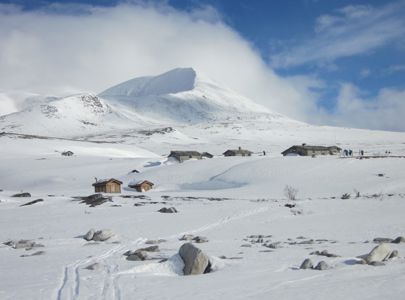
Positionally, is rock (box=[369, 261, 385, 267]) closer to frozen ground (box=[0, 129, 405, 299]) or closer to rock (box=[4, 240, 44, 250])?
frozen ground (box=[0, 129, 405, 299])

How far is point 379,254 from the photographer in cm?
1630

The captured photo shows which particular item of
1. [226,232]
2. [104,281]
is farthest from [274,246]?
[104,281]

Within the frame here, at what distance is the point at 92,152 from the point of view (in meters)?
130

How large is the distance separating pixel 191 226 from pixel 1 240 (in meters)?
11.3

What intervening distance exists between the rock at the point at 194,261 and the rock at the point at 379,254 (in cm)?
533

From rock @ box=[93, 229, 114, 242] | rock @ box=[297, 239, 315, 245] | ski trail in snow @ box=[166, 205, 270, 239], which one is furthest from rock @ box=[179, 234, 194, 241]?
rock @ box=[297, 239, 315, 245]

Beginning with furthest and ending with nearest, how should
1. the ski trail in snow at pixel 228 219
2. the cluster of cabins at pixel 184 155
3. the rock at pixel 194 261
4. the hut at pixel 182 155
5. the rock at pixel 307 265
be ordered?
the hut at pixel 182 155
the cluster of cabins at pixel 184 155
the ski trail in snow at pixel 228 219
the rock at pixel 194 261
the rock at pixel 307 265

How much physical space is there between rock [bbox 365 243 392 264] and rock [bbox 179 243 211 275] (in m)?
5.33

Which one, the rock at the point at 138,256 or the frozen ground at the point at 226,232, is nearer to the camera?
the frozen ground at the point at 226,232

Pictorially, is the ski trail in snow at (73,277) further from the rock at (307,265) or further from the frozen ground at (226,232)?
the rock at (307,265)

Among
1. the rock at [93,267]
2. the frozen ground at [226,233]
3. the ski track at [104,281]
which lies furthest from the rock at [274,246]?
the rock at [93,267]

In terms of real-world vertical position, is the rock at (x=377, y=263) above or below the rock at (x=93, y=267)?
below

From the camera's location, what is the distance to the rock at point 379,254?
16094 mm

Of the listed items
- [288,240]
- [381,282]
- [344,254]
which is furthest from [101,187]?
[381,282]
